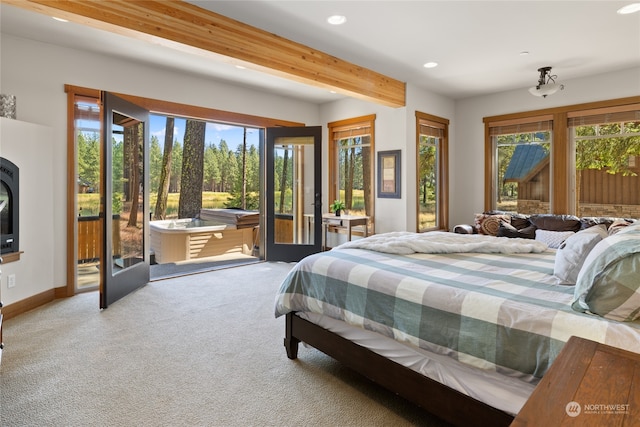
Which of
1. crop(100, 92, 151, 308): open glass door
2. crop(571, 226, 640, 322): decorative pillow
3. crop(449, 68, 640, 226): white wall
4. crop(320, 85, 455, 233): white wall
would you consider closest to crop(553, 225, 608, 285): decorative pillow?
crop(571, 226, 640, 322): decorative pillow

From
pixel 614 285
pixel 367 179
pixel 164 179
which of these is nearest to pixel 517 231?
pixel 367 179

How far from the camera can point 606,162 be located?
489 cm

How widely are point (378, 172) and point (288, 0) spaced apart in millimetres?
3118

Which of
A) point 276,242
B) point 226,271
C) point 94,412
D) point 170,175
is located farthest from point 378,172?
point 170,175

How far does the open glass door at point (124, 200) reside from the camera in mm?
3568

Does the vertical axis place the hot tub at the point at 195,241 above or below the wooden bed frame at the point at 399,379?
above

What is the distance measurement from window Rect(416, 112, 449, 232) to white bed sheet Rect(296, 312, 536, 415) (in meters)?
3.75

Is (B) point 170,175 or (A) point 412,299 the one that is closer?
(A) point 412,299

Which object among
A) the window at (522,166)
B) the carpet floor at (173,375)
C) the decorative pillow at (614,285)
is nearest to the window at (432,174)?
the window at (522,166)

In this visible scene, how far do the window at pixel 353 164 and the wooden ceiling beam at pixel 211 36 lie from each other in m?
1.33

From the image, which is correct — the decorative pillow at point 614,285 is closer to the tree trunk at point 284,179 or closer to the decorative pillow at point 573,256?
the decorative pillow at point 573,256

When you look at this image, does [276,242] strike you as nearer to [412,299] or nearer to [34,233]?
[34,233]

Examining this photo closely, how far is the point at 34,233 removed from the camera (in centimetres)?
355

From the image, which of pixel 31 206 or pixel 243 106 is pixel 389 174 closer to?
pixel 243 106
